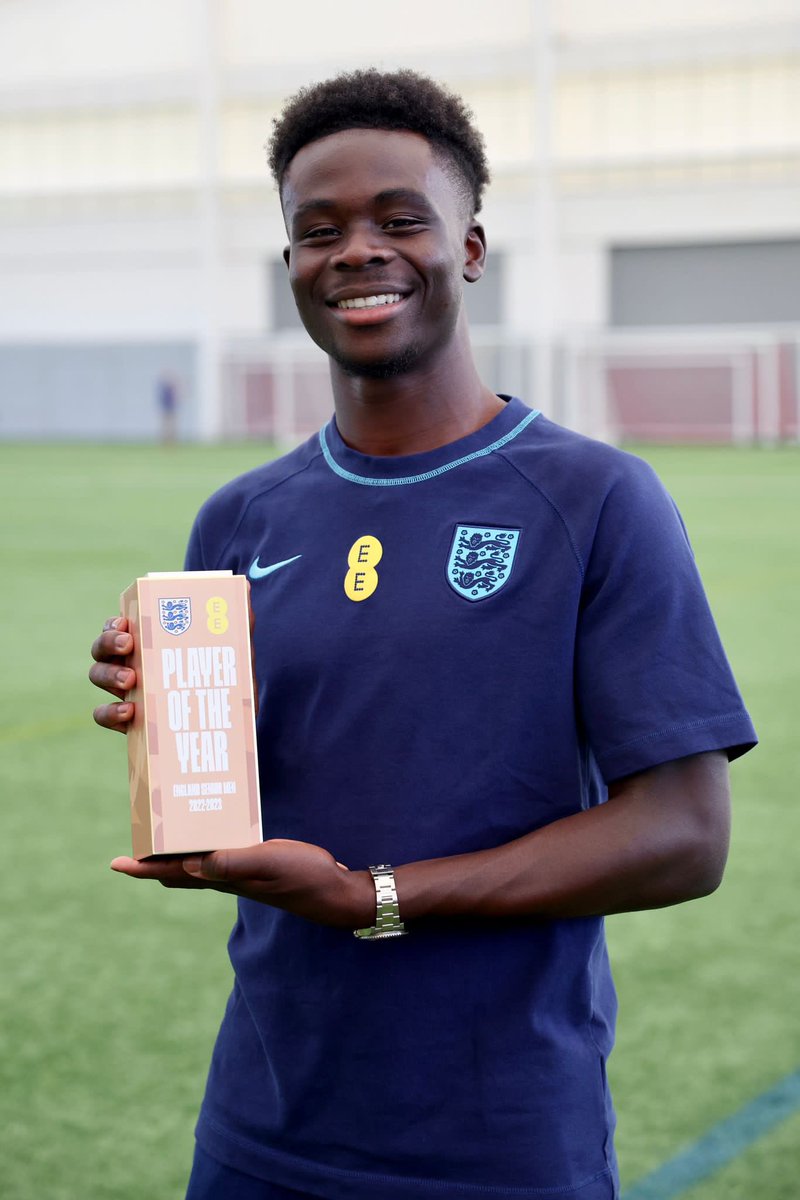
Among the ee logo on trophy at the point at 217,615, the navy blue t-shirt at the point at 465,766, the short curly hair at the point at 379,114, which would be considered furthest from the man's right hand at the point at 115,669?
the short curly hair at the point at 379,114

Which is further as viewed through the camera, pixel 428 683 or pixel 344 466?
pixel 344 466

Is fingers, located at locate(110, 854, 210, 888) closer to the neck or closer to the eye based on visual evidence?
the neck

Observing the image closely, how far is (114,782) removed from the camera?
6.91 metres

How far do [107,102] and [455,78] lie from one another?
8.73m

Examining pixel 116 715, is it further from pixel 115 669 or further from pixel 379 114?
pixel 379 114

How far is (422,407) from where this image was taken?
214 centimetres

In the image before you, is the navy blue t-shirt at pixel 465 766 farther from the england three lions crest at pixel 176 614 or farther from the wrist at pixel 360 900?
the england three lions crest at pixel 176 614

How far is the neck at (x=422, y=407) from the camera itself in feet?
7.00

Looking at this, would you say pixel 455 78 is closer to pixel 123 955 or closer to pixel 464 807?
pixel 123 955

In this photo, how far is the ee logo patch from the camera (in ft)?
6.65

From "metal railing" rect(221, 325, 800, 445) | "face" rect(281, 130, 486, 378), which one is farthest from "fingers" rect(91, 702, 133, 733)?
"metal railing" rect(221, 325, 800, 445)

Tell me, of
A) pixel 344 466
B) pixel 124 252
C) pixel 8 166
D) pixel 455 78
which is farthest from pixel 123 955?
pixel 8 166

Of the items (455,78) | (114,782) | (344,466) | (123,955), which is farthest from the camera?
(455,78)

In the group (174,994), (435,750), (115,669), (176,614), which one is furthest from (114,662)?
(174,994)
